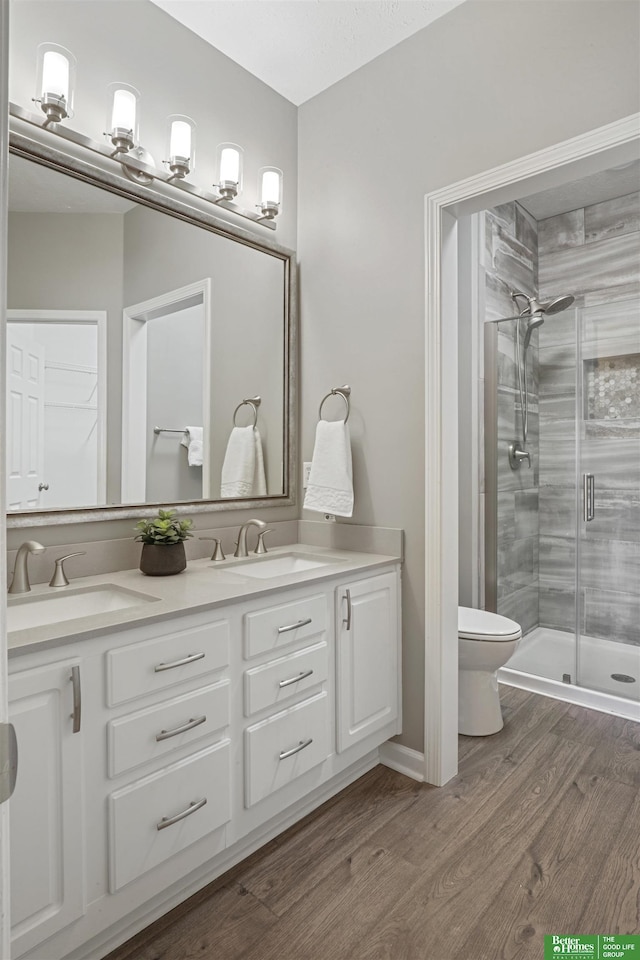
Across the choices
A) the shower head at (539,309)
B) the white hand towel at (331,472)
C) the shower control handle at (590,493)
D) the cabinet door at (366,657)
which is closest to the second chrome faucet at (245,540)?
the white hand towel at (331,472)

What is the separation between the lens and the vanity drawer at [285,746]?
1584mm

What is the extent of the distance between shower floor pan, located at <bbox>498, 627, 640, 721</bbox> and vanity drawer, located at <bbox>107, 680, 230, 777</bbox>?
197 cm

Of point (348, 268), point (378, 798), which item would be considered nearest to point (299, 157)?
point (348, 268)

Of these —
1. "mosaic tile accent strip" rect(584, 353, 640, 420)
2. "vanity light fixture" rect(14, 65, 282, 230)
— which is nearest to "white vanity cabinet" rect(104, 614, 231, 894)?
"vanity light fixture" rect(14, 65, 282, 230)

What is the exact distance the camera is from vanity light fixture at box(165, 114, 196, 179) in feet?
6.34

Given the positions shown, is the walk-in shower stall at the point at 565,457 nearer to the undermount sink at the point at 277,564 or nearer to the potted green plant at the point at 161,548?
the undermount sink at the point at 277,564

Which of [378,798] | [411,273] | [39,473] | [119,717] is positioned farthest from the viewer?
[411,273]

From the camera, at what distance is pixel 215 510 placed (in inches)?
87.0

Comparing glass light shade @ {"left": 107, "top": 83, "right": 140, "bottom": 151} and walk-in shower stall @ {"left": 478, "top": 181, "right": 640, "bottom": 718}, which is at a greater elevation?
glass light shade @ {"left": 107, "top": 83, "right": 140, "bottom": 151}

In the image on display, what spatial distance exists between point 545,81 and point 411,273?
0.69 meters

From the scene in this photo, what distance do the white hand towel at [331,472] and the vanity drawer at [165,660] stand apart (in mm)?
833

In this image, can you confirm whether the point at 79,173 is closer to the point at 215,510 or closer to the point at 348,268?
the point at 348,268

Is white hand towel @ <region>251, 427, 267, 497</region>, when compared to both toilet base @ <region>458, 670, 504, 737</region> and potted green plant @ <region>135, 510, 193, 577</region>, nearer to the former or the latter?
potted green plant @ <region>135, 510, 193, 577</region>

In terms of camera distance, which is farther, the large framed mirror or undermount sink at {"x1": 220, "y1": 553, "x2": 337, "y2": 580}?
undermount sink at {"x1": 220, "y1": 553, "x2": 337, "y2": 580}
